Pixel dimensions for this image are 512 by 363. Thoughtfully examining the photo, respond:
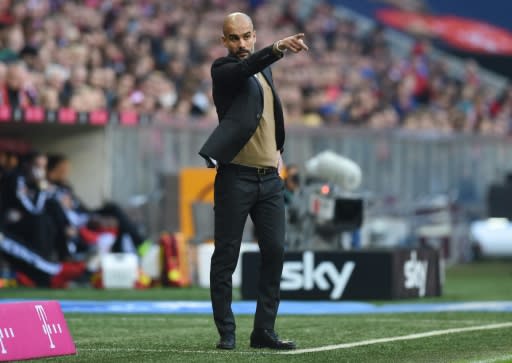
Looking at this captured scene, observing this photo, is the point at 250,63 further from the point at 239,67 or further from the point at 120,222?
the point at 120,222

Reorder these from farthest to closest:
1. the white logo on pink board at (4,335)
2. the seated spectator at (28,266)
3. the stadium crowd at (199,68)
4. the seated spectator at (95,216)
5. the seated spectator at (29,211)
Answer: the stadium crowd at (199,68) < the seated spectator at (95,216) < the seated spectator at (29,211) < the seated spectator at (28,266) < the white logo on pink board at (4,335)

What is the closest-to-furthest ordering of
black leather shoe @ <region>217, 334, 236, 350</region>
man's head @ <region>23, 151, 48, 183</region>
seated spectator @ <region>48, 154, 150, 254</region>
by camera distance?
black leather shoe @ <region>217, 334, 236, 350</region> → man's head @ <region>23, 151, 48, 183</region> → seated spectator @ <region>48, 154, 150, 254</region>

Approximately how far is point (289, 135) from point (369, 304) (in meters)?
10.2

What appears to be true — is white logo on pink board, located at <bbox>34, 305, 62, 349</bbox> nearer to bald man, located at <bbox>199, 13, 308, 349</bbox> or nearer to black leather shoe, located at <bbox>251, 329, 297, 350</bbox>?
bald man, located at <bbox>199, 13, 308, 349</bbox>

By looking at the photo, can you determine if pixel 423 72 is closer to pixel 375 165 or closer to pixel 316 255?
pixel 375 165

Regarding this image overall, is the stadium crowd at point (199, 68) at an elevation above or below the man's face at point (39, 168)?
above

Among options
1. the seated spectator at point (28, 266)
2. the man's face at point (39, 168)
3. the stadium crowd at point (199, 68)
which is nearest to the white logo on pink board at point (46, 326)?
the seated spectator at point (28, 266)

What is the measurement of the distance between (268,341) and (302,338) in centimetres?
92

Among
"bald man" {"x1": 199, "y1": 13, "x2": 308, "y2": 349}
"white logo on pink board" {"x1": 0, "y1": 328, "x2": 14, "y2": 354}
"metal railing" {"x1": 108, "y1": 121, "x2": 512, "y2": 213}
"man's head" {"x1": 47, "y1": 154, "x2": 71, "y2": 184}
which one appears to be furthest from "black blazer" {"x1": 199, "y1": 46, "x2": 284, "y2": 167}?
"metal railing" {"x1": 108, "y1": 121, "x2": 512, "y2": 213}

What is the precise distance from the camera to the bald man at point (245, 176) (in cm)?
815

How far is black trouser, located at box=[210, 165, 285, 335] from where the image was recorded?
27.1 feet

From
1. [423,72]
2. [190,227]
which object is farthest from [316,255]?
[423,72]

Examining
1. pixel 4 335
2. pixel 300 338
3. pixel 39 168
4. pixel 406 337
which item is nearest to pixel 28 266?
pixel 39 168

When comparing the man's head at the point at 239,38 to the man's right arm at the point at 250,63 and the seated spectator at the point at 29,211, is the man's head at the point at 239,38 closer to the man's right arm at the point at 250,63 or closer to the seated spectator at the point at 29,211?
the man's right arm at the point at 250,63
